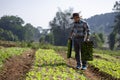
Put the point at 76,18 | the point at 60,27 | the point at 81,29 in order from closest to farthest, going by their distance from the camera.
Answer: the point at 76,18
the point at 81,29
the point at 60,27

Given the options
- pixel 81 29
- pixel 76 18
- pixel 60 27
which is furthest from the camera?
pixel 60 27

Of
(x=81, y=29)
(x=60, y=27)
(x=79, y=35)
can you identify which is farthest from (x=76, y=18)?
(x=60, y=27)

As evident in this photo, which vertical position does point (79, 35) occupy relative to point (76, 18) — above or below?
below

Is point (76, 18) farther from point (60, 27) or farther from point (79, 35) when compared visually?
point (60, 27)

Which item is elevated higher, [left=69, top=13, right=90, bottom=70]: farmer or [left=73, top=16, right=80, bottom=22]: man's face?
[left=73, top=16, right=80, bottom=22]: man's face

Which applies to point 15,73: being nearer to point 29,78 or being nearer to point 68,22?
point 29,78

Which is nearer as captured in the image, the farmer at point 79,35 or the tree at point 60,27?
the farmer at point 79,35

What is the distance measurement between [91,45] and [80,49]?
581mm

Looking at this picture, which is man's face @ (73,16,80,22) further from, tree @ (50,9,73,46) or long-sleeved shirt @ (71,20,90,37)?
tree @ (50,9,73,46)

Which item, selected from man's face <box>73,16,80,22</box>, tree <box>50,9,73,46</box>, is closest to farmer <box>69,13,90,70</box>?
man's face <box>73,16,80,22</box>

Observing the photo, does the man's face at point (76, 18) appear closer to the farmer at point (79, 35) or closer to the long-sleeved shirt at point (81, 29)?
the farmer at point (79, 35)

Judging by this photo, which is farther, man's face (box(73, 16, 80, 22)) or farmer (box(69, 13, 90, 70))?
farmer (box(69, 13, 90, 70))

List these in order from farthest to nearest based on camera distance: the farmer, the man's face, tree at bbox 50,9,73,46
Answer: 1. tree at bbox 50,9,73,46
2. the farmer
3. the man's face

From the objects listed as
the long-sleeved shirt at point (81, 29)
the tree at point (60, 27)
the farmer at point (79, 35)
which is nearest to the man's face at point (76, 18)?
the farmer at point (79, 35)
